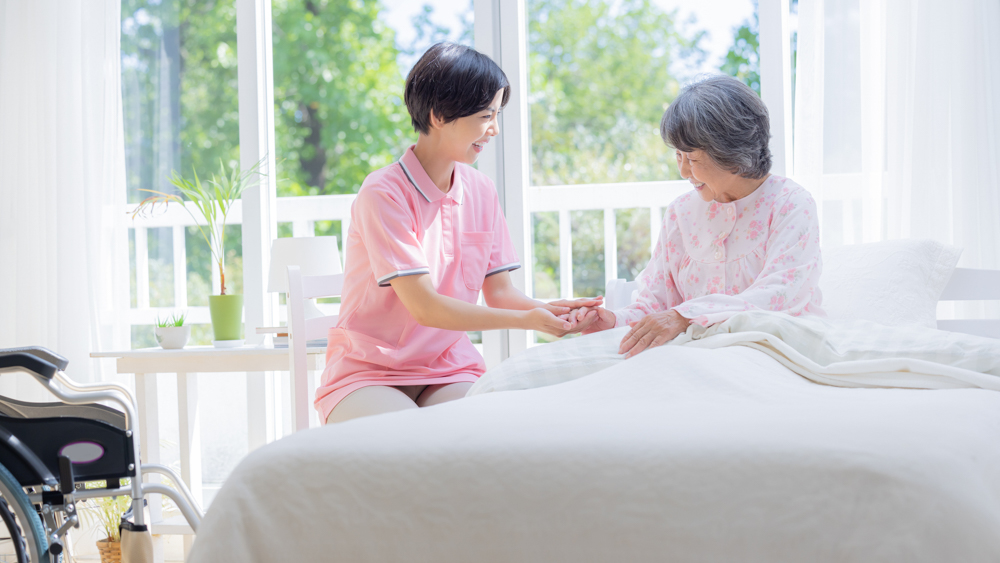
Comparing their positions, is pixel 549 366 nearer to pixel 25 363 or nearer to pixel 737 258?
pixel 737 258

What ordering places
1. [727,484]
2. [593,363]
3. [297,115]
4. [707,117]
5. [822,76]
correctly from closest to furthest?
[727,484], [593,363], [707,117], [822,76], [297,115]

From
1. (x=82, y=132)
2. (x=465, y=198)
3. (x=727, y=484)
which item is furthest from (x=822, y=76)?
(x=82, y=132)

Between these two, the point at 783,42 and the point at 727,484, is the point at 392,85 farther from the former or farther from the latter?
the point at 727,484

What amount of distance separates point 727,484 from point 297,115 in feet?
19.5

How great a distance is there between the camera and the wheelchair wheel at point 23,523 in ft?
4.84

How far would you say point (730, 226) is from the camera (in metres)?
1.52

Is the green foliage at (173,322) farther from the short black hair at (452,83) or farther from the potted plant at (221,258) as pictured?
the short black hair at (452,83)

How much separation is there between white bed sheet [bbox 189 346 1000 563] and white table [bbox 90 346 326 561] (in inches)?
59.4

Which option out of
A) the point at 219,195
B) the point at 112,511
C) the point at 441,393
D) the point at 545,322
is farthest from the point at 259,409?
the point at 545,322

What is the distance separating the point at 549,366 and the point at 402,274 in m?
0.42

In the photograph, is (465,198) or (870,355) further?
(465,198)

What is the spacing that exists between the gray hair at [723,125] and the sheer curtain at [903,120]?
0.81 meters

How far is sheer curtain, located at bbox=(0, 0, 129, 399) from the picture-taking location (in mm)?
2645

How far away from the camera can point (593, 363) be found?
1230 mm
